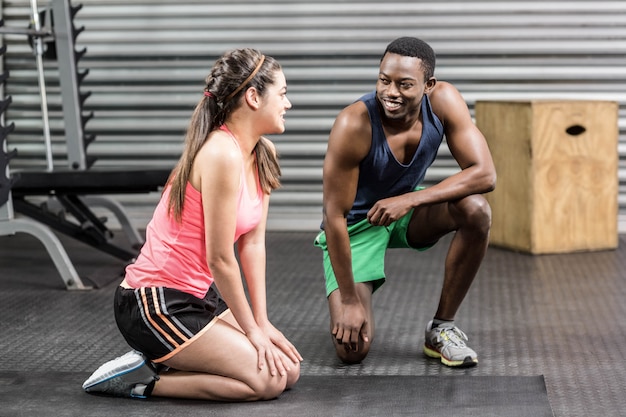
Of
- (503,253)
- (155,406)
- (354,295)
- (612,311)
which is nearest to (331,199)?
(354,295)

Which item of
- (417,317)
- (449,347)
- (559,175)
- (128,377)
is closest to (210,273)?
(128,377)

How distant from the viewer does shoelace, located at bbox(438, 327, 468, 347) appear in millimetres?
3201

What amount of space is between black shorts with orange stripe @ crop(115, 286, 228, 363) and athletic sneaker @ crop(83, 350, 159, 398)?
1.3 inches

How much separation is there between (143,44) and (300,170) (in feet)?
4.06

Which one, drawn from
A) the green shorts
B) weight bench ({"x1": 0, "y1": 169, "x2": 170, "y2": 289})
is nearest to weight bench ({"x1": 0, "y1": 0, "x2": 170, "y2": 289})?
weight bench ({"x1": 0, "y1": 169, "x2": 170, "y2": 289})

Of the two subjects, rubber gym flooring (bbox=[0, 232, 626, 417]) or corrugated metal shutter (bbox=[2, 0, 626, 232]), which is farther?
corrugated metal shutter (bbox=[2, 0, 626, 232])

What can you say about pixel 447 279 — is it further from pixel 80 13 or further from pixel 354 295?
pixel 80 13

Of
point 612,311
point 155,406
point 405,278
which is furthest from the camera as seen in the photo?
point 405,278

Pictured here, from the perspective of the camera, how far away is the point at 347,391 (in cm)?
286

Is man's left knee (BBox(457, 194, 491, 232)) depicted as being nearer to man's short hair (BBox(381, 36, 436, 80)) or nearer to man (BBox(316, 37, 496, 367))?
man (BBox(316, 37, 496, 367))

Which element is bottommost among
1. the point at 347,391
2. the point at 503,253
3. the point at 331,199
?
the point at 503,253

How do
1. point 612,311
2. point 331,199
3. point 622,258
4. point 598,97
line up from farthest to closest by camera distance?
1. point 598,97
2. point 622,258
3. point 612,311
4. point 331,199

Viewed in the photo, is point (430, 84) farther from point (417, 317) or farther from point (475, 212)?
point (417, 317)

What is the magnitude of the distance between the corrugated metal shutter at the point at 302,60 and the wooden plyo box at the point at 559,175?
0.71 meters
